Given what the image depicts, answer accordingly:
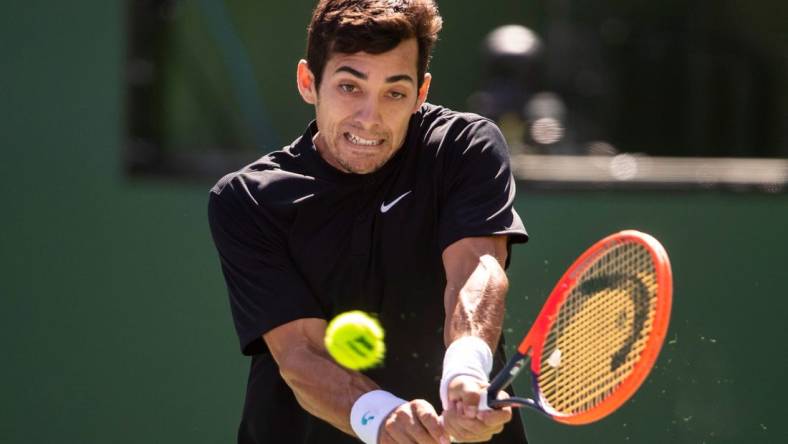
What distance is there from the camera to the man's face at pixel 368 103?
302 centimetres

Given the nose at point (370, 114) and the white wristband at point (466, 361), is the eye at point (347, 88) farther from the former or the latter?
the white wristband at point (466, 361)

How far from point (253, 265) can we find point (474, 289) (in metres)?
0.57

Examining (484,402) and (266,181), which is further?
(266,181)

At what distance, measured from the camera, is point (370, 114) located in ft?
9.89

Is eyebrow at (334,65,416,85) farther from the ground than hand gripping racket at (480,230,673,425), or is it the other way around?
eyebrow at (334,65,416,85)

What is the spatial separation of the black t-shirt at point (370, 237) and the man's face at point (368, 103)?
7 cm

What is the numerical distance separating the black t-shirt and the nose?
144 millimetres

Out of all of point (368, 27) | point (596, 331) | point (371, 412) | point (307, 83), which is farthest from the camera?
point (307, 83)

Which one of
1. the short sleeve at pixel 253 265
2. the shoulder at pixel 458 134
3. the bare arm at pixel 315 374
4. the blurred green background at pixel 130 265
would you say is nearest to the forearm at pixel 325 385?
the bare arm at pixel 315 374

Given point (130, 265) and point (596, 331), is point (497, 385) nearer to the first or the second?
point (596, 331)

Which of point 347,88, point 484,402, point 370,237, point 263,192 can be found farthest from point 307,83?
point 484,402

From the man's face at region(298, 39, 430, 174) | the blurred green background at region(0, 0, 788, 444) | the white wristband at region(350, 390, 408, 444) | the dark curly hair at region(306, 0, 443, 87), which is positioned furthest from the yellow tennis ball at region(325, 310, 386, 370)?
the blurred green background at region(0, 0, 788, 444)

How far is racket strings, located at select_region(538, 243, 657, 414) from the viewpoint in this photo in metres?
2.71

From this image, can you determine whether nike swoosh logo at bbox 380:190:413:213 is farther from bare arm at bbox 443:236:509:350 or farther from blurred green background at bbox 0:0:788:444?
blurred green background at bbox 0:0:788:444
